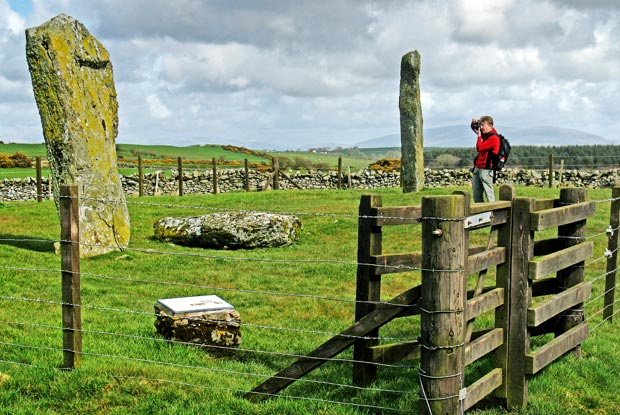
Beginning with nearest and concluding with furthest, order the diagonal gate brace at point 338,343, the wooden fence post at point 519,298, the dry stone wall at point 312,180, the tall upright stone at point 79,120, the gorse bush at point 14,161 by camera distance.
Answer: the diagonal gate brace at point 338,343 → the wooden fence post at point 519,298 → the tall upright stone at point 79,120 → the dry stone wall at point 312,180 → the gorse bush at point 14,161

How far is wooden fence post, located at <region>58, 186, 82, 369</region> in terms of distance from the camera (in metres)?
6.42

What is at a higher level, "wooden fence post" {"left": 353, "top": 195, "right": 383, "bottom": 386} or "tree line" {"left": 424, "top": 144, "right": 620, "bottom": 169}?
"tree line" {"left": 424, "top": 144, "right": 620, "bottom": 169}

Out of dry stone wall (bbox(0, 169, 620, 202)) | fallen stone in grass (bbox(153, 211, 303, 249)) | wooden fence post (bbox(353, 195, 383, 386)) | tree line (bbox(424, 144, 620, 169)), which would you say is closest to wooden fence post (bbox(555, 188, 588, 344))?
wooden fence post (bbox(353, 195, 383, 386))

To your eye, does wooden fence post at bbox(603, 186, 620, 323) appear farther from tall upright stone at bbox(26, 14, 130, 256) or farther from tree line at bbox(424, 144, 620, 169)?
tree line at bbox(424, 144, 620, 169)

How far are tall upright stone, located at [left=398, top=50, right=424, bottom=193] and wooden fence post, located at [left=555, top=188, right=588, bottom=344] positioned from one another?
16601 millimetres

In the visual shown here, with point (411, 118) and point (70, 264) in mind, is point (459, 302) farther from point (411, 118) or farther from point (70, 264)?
point (411, 118)

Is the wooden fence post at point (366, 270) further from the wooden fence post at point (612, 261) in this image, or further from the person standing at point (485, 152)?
the person standing at point (485, 152)

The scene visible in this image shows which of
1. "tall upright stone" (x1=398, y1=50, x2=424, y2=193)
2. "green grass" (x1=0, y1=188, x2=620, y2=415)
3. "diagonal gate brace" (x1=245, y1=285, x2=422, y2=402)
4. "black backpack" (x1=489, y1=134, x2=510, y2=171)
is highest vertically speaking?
"tall upright stone" (x1=398, y1=50, x2=424, y2=193)

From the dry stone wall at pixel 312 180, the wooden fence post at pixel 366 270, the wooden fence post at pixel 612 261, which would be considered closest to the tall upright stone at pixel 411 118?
the dry stone wall at pixel 312 180

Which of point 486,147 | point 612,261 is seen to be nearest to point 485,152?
point 486,147

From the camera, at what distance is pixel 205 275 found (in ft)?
40.3

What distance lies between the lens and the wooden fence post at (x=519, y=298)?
5832 mm

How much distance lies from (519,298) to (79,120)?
10.4m

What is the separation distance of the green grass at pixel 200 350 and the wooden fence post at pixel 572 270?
41 cm
